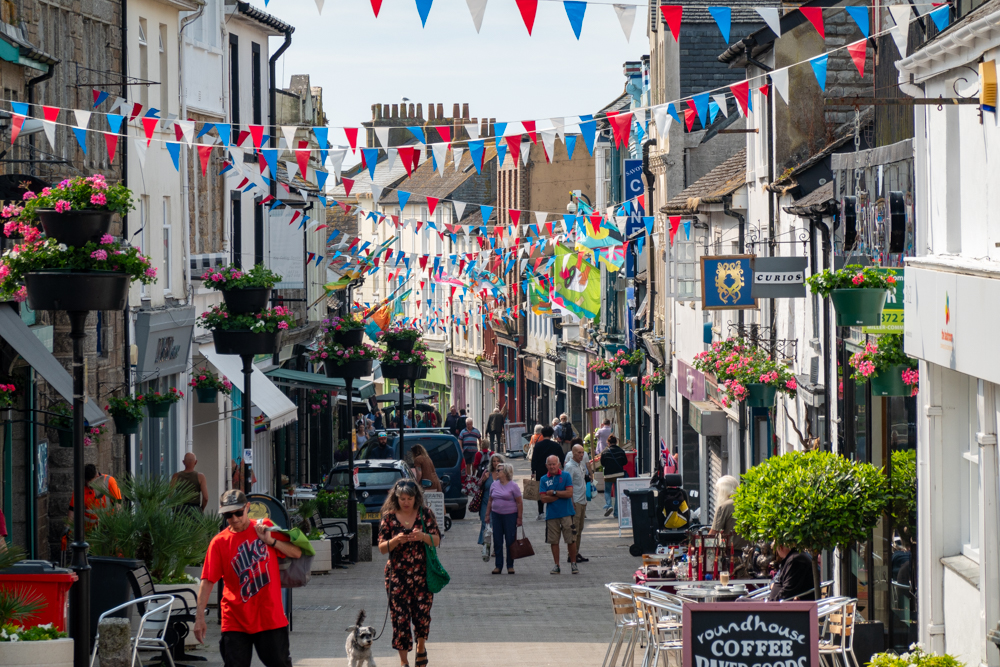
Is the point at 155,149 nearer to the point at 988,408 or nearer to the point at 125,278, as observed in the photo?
the point at 125,278

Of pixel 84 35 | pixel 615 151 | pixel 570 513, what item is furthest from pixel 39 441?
pixel 615 151

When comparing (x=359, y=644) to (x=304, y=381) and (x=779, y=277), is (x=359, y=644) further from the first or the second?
(x=304, y=381)

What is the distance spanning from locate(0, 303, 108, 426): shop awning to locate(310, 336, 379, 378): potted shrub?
960cm

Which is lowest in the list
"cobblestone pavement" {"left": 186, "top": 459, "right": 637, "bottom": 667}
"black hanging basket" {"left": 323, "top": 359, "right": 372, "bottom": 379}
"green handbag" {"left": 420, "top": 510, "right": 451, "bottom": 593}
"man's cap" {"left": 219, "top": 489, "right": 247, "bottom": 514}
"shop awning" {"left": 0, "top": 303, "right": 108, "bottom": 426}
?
"cobblestone pavement" {"left": 186, "top": 459, "right": 637, "bottom": 667}

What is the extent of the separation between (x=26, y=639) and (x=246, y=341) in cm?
681

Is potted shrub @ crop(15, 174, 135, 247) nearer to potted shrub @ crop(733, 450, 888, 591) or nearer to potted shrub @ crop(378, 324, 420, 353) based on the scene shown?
potted shrub @ crop(733, 450, 888, 591)

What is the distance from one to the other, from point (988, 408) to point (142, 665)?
6.43m

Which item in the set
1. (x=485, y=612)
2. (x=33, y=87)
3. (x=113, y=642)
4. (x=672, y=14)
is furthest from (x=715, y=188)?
(x=113, y=642)

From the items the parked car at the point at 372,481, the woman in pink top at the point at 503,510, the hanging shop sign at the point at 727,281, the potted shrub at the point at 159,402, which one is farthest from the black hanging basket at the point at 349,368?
the hanging shop sign at the point at 727,281

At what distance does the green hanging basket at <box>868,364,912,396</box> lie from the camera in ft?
36.8

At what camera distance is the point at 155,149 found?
22547 millimetres

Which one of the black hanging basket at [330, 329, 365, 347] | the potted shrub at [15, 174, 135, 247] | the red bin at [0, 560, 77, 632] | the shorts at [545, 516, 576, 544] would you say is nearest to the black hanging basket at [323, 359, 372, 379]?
the black hanging basket at [330, 329, 365, 347]

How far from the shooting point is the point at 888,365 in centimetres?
1118


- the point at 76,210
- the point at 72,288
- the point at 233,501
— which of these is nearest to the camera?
the point at 233,501
